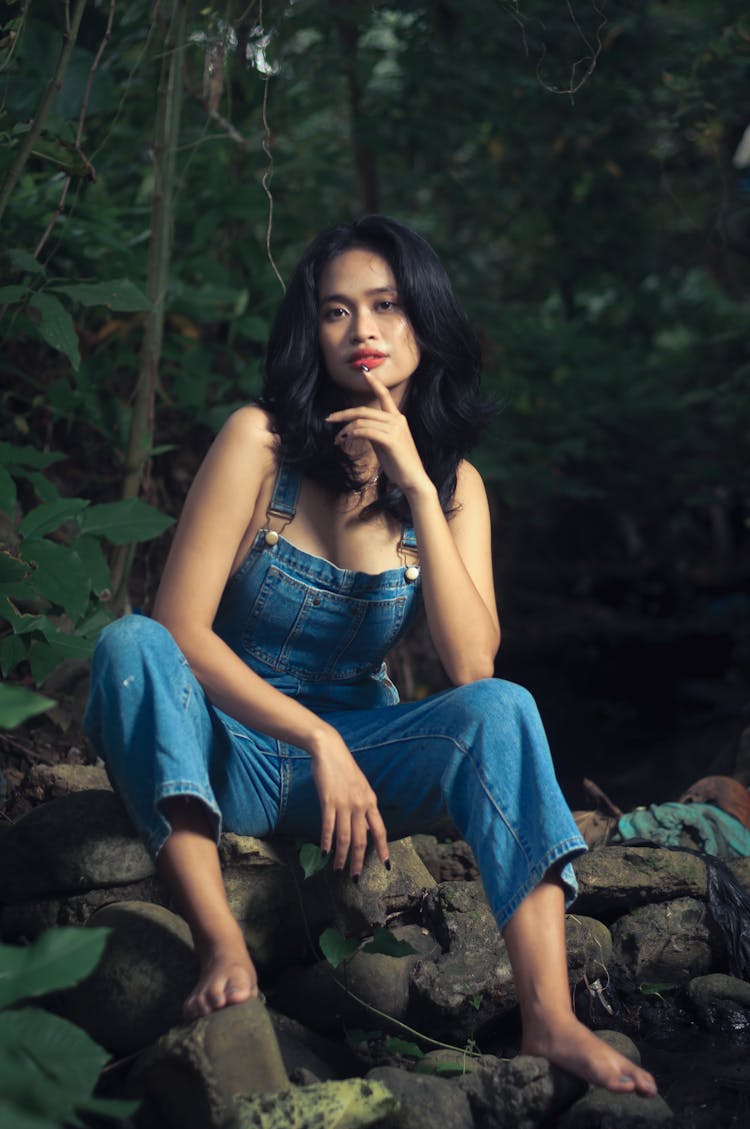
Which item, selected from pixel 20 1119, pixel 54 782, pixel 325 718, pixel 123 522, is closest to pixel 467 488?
pixel 325 718

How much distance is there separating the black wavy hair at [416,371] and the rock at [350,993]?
3.02 feet

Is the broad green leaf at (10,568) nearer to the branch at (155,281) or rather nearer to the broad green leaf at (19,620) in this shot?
the broad green leaf at (19,620)

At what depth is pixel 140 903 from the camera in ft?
7.62

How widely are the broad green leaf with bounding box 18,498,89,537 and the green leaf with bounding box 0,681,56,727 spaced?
1.13 m

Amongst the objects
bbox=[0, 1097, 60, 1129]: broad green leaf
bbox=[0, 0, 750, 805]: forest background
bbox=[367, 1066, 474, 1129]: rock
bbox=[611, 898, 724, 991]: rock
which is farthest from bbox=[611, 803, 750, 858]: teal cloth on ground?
bbox=[0, 1097, 60, 1129]: broad green leaf

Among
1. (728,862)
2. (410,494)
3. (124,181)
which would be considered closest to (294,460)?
(410,494)

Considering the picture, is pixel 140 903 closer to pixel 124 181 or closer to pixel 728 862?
pixel 728 862

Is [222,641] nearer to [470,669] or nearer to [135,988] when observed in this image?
[470,669]

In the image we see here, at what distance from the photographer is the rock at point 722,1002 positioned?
8.47ft

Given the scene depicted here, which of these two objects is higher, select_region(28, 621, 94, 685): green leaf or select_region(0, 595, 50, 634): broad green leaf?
select_region(0, 595, 50, 634): broad green leaf

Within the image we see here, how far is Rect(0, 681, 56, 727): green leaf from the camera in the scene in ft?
5.16

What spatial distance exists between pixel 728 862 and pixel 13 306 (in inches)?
92.6

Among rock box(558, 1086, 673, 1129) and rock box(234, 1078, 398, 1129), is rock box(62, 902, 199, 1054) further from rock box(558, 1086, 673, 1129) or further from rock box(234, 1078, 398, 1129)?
rock box(558, 1086, 673, 1129)

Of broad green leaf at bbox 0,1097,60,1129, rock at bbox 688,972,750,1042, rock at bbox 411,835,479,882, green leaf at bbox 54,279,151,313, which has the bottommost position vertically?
rock at bbox 688,972,750,1042
